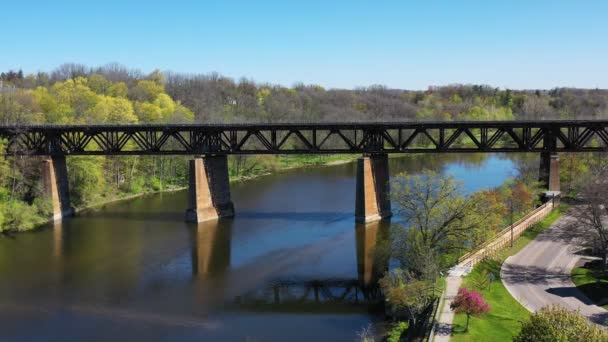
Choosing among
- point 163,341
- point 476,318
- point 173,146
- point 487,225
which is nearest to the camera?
point 476,318

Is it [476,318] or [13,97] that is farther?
[13,97]

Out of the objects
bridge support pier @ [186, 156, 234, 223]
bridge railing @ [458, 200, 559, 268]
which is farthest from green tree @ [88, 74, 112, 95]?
bridge railing @ [458, 200, 559, 268]

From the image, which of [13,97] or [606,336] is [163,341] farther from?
[13,97]

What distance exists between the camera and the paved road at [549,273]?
25875 millimetres

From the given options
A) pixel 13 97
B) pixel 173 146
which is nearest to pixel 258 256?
pixel 173 146

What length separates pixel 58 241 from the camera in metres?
43.0

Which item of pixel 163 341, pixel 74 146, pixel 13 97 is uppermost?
pixel 13 97

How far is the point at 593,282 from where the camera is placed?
2836cm

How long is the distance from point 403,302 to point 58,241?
2881 cm

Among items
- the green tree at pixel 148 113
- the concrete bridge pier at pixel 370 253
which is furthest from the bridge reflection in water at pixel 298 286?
the green tree at pixel 148 113

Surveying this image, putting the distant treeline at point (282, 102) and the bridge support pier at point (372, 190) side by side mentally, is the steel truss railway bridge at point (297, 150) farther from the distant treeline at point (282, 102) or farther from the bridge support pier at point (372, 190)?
the distant treeline at point (282, 102)

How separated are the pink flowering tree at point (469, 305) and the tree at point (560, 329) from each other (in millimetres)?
5565

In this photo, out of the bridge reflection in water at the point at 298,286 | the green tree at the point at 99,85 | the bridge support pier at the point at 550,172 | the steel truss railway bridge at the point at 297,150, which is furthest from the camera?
the green tree at the point at 99,85

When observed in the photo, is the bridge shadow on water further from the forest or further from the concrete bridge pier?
the forest
